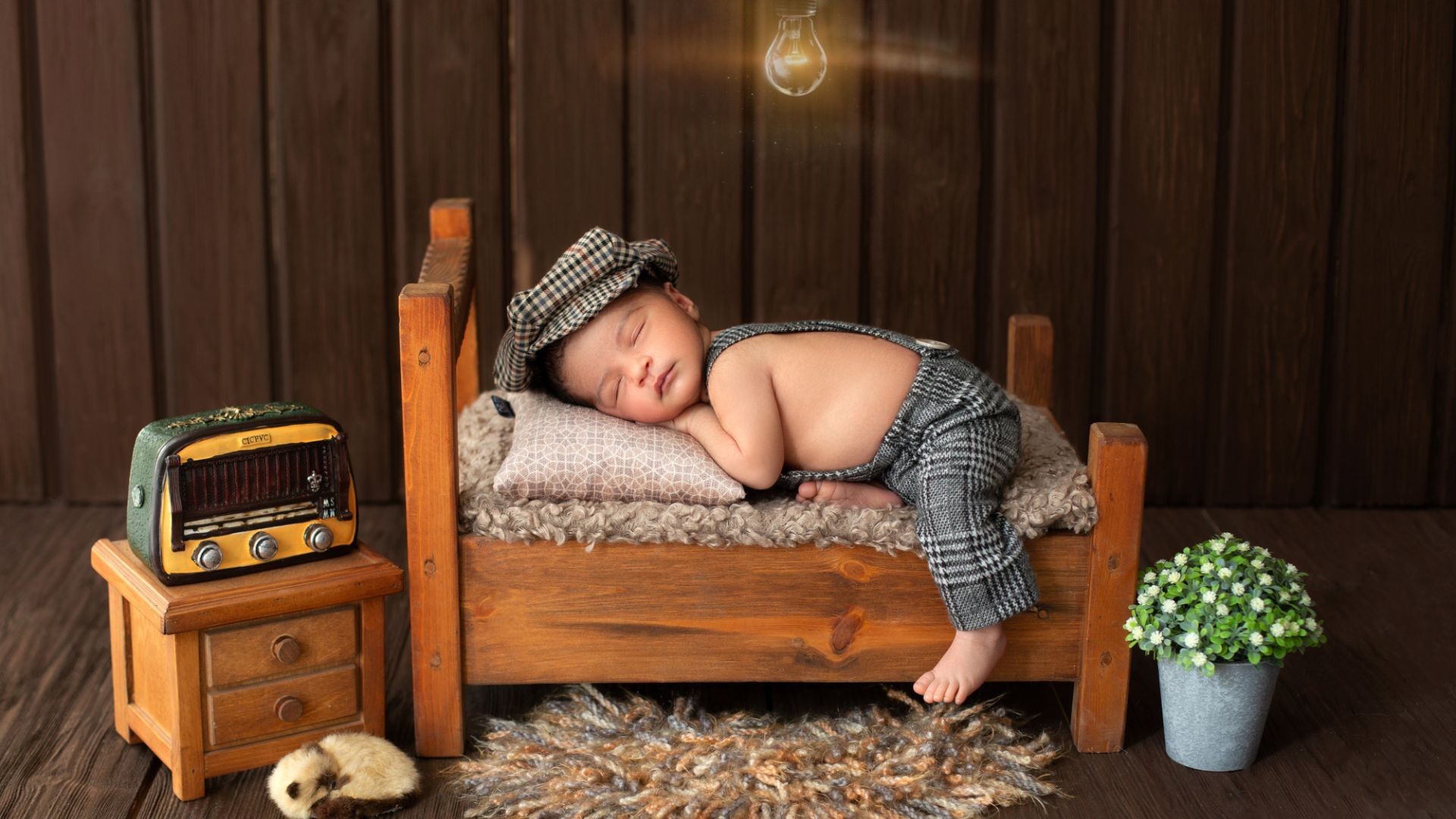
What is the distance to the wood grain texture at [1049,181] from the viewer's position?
9.32 feet

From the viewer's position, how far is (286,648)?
1.82m

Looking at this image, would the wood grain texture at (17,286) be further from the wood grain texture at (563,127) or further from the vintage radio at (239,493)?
the vintage radio at (239,493)

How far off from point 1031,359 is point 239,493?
133cm

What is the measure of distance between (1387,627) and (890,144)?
4.09ft

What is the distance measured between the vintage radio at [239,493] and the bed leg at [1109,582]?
951 mm

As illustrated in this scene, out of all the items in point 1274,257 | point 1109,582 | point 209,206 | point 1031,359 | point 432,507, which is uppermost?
point 209,206

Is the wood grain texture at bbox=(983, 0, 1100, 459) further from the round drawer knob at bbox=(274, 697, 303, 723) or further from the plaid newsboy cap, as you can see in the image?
the round drawer knob at bbox=(274, 697, 303, 723)

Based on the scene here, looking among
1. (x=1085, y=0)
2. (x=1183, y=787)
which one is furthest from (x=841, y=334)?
(x=1085, y=0)

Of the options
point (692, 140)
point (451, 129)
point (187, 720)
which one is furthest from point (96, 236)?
point (187, 720)

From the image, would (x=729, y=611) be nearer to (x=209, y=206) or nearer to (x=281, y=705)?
(x=281, y=705)

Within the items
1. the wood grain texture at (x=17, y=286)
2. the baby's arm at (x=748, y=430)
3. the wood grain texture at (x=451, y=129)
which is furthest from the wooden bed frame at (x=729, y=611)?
the wood grain texture at (x=17, y=286)

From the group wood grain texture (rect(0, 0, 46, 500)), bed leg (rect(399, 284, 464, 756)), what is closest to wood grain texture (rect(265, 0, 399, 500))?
wood grain texture (rect(0, 0, 46, 500))

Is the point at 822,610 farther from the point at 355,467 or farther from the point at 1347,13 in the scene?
the point at 1347,13

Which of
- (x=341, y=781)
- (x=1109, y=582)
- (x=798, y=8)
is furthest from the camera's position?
(x=798, y=8)
